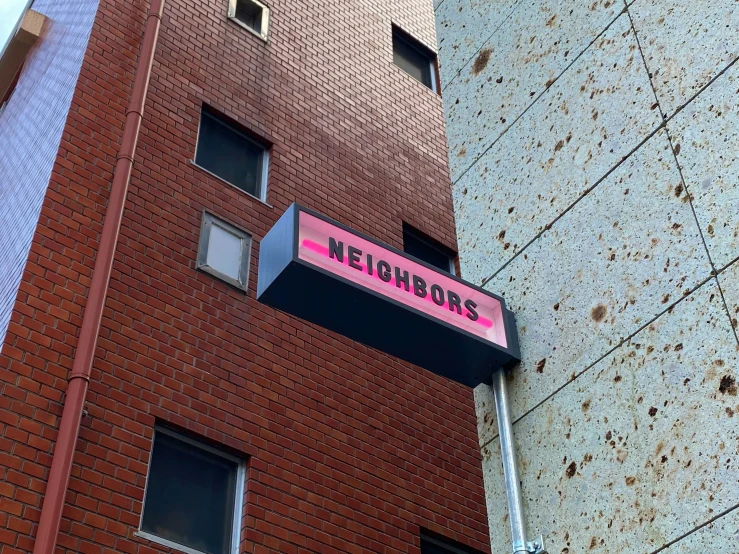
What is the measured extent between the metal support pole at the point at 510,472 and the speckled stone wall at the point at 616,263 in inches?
2.1

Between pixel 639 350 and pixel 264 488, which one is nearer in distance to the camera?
pixel 639 350

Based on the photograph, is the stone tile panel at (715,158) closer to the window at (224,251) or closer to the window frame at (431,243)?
the window at (224,251)

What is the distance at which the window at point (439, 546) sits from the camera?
1019 cm

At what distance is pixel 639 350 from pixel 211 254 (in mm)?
6603

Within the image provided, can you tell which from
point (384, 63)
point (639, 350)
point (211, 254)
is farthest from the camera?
point (384, 63)

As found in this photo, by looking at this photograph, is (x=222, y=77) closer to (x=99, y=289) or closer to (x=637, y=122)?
(x=99, y=289)

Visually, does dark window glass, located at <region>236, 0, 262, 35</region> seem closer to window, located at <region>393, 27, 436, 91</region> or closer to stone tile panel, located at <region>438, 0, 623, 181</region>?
window, located at <region>393, 27, 436, 91</region>

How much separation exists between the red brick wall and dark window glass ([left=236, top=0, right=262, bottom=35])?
27 cm

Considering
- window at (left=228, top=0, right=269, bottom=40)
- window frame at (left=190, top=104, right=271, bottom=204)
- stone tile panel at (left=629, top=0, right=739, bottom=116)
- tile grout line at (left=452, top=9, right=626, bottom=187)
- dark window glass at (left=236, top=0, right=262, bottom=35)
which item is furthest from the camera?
dark window glass at (left=236, top=0, right=262, bottom=35)

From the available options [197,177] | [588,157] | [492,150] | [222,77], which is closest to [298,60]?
[222,77]

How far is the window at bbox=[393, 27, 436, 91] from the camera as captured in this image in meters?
16.0

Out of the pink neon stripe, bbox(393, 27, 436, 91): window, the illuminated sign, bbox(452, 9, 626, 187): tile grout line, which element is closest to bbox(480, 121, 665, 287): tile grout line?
the illuminated sign

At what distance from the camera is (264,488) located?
8.93m

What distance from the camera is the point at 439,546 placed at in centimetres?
1030
